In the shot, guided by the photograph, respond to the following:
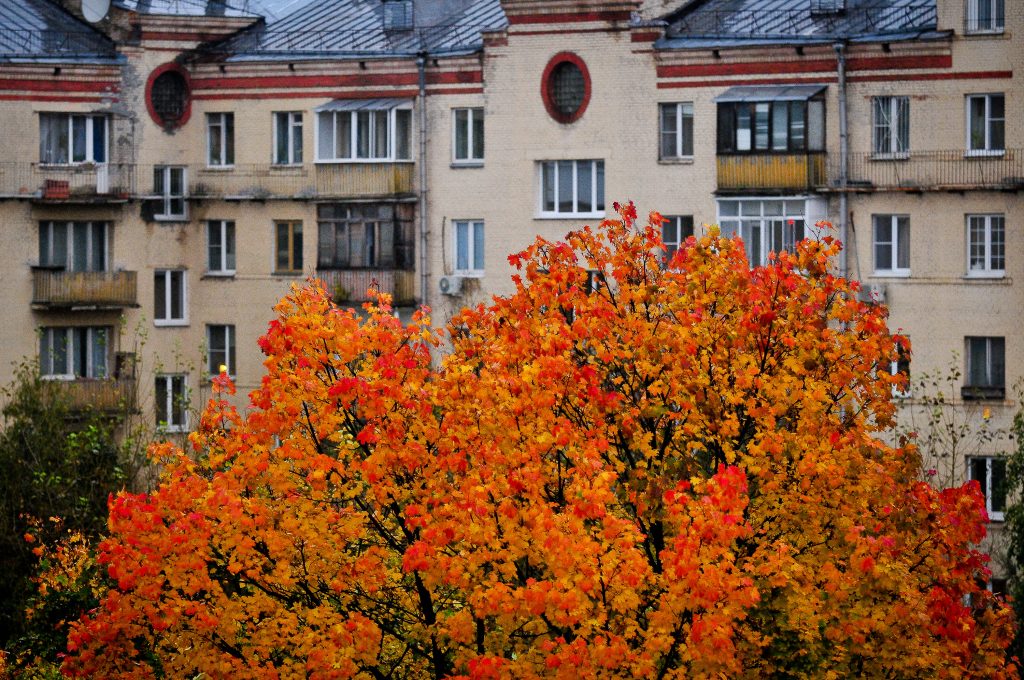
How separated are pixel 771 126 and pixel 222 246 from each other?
1626cm

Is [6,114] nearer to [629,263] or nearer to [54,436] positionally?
[54,436]

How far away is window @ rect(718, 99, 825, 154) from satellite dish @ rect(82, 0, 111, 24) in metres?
18.1

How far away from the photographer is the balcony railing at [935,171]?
151ft

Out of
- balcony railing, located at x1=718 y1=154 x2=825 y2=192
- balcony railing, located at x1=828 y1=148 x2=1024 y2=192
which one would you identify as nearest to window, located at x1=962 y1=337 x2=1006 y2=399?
balcony railing, located at x1=828 y1=148 x2=1024 y2=192

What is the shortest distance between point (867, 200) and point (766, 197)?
2.57m

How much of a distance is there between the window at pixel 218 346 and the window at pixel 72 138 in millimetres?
5775

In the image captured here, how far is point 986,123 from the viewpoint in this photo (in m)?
46.3

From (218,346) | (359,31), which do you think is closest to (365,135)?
(359,31)

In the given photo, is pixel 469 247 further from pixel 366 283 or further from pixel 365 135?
pixel 365 135

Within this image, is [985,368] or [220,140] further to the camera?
[220,140]

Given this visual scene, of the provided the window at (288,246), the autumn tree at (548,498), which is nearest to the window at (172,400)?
the window at (288,246)

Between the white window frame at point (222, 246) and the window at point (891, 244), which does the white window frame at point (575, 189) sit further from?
the white window frame at point (222, 246)

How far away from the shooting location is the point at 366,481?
25.6 metres

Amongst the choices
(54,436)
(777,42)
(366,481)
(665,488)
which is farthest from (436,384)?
(777,42)
